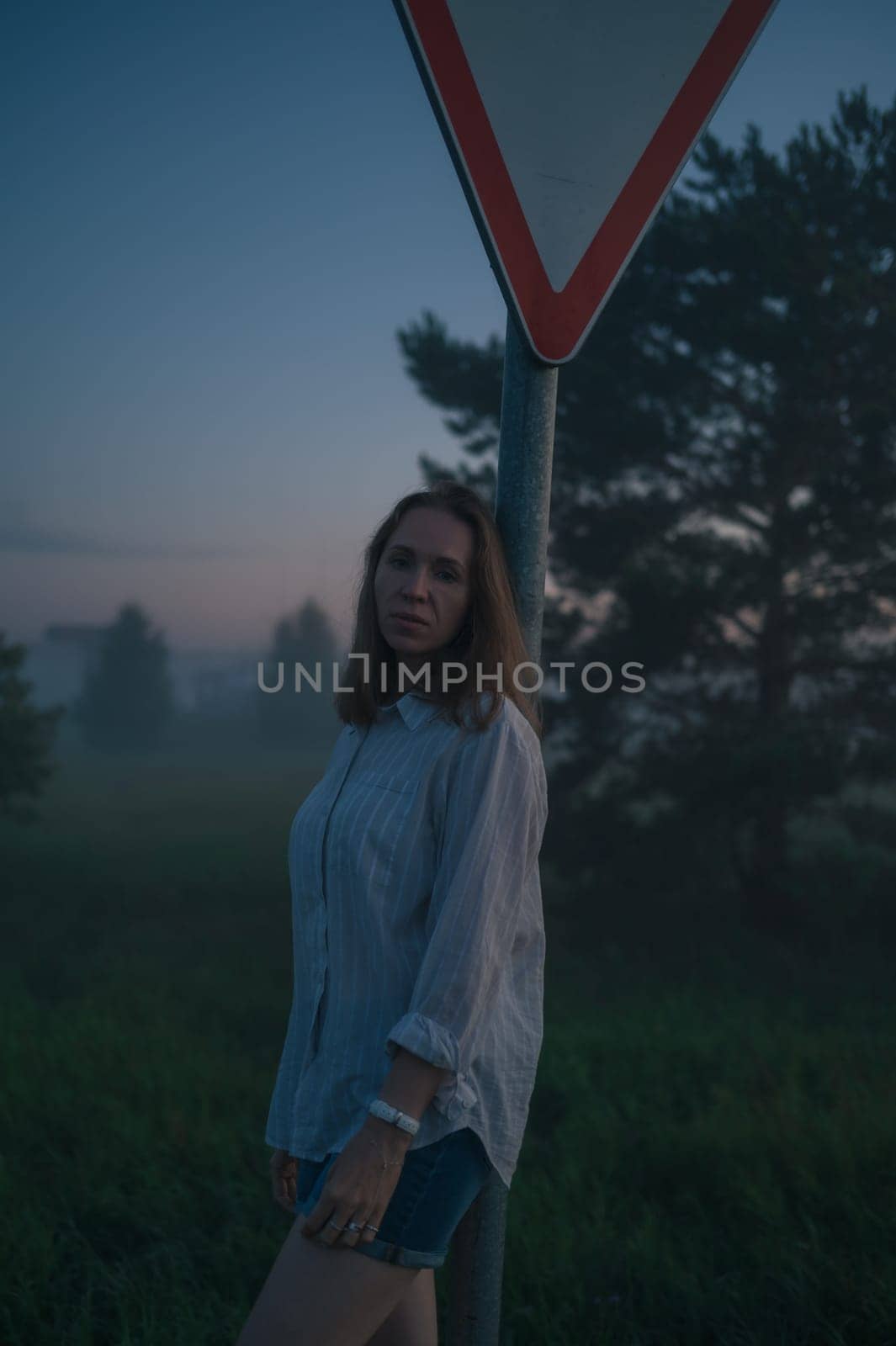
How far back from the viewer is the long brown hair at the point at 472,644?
1.48 m

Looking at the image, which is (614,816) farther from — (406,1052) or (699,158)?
(406,1052)

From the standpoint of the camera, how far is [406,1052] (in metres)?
1.28

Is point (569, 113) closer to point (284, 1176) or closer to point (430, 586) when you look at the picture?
point (430, 586)

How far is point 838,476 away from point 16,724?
1082 cm

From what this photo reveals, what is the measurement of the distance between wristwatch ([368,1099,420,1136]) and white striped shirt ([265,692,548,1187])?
0.22 feet

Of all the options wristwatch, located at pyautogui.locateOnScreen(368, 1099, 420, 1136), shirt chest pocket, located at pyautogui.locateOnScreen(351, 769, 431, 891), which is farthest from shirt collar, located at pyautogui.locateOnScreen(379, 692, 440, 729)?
wristwatch, located at pyautogui.locateOnScreen(368, 1099, 420, 1136)

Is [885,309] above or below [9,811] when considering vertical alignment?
above

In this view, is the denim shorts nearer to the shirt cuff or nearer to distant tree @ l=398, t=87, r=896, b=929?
the shirt cuff

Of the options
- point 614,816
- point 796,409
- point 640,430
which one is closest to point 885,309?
point 796,409

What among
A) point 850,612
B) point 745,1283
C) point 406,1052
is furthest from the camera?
point 850,612

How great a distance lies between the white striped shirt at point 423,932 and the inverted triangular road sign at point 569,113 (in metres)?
0.68

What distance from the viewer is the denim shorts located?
1306 mm

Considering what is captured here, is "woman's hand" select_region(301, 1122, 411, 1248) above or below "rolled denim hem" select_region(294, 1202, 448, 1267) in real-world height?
above

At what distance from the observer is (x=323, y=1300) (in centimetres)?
127
